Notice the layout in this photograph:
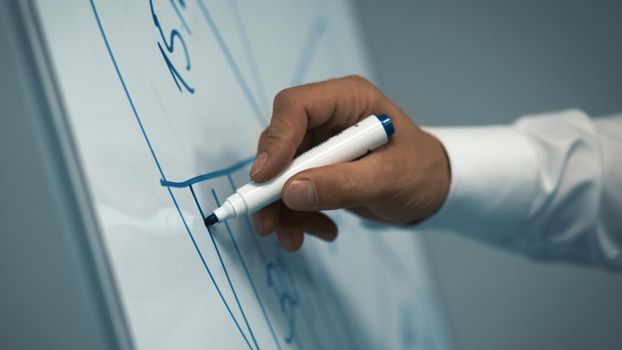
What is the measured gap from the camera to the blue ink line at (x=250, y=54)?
48cm

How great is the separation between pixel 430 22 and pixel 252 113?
57 centimetres

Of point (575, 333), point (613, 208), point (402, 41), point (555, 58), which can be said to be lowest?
point (575, 333)

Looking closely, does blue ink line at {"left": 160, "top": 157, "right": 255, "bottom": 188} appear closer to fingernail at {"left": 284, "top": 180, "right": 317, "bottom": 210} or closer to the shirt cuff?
fingernail at {"left": 284, "top": 180, "right": 317, "bottom": 210}

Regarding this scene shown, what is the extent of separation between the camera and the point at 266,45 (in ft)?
1.71

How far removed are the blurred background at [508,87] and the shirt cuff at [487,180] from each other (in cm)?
32

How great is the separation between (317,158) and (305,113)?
0.15 ft

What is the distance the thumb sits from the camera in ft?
1.13

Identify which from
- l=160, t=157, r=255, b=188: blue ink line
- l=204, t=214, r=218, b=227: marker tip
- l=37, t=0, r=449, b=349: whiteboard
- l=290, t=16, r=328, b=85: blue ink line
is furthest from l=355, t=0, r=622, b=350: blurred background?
l=204, t=214, r=218, b=227: marker tip

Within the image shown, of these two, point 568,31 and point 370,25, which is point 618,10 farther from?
point 370,25

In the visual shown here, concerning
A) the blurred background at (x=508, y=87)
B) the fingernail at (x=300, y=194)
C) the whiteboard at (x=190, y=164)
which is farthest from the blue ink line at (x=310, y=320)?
the blurred background at (x=508, y=87)

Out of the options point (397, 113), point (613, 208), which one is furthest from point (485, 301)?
point (397, 113)

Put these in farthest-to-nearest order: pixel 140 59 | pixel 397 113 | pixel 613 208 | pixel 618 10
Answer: pixel 618 10, pixel 613 208, pixel 397 113, pixel 140 59

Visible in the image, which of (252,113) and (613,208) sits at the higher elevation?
(252,113)

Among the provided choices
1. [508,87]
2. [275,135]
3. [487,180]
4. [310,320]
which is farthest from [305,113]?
[508,87]
